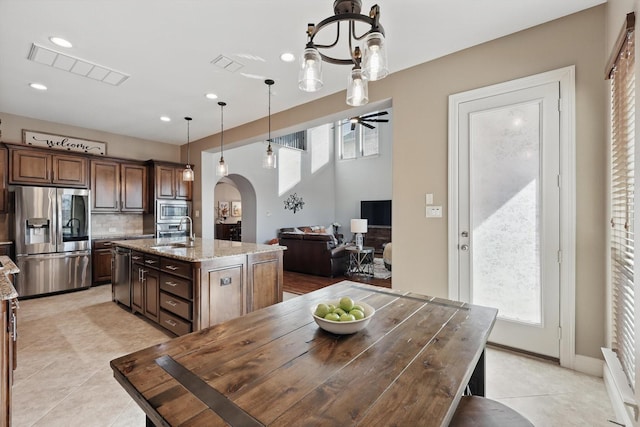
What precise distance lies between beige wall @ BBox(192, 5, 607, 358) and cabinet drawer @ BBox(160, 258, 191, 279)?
6.93ft

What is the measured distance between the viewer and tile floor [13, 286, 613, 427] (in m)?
1.81

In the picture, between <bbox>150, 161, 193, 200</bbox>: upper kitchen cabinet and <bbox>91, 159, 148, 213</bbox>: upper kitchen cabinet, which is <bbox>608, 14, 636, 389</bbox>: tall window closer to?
<bbox>150, 161, 193, 200</bbox>: upper kitchen cabinet

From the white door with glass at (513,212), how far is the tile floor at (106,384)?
1.09 ft

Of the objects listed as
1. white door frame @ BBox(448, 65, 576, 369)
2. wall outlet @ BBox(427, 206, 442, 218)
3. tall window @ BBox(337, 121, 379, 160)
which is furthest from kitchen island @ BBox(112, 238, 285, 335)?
tall window @ BBox(337, 121, 379, 160)

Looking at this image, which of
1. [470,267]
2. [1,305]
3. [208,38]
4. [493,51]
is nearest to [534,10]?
[493,51]

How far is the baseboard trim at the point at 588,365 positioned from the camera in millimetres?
2184

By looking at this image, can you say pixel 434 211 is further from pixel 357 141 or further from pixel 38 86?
pixel 357 141

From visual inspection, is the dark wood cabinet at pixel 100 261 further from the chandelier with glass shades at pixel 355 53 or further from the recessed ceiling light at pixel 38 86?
the chandelier with glass shades at pixel 355 53

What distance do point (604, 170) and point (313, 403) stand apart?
268 centimetres

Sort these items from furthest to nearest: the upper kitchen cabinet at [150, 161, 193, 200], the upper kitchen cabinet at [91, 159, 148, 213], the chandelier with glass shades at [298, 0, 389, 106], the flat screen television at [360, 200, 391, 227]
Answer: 1. the flat screen television at [360, 200, 391, 227]
2. the upper kitchen cabinet at [150, 161, 193, 200]
3. the upper kitchen cabinet at [91, 159, 148, 213]
4. the chandelier with glass shades at [298, 0, 389, 106]

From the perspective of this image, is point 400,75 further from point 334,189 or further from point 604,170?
point 334,189

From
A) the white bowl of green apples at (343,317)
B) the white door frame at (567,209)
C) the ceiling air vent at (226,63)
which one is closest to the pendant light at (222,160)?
the ceiling air vent at (226,63)

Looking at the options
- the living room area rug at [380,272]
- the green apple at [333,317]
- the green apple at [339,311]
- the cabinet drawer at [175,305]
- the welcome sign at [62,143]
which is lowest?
the living room area rug at [380,272]

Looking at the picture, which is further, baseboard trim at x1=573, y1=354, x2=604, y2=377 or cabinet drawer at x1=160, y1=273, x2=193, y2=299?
cabinet drawer at x1=160, y1=273, x2=193, y2=299
